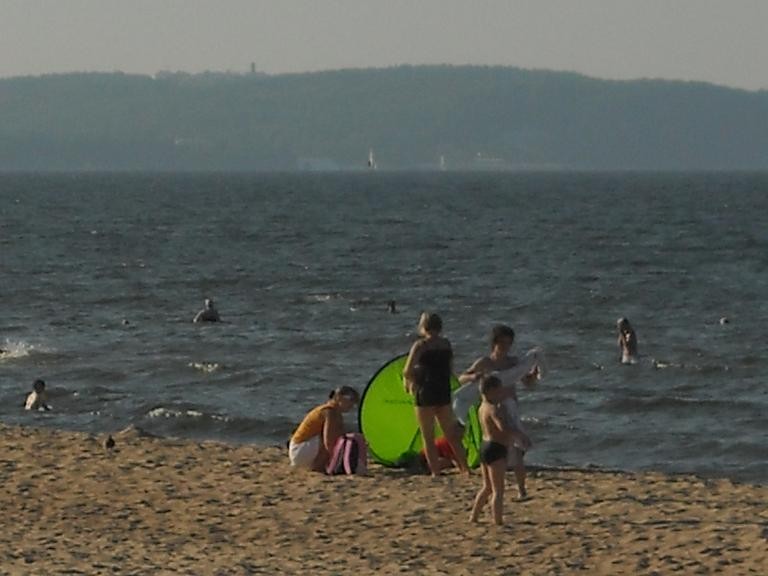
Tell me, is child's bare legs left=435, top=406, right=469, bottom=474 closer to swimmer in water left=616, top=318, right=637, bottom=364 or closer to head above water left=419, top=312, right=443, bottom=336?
head above water left=419, top=312, right=443, bottom=336

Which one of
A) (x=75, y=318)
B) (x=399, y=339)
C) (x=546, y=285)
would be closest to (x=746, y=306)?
(x=546, y=285)

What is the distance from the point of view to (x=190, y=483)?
15.5 metres

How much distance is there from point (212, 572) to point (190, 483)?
11.7 ft

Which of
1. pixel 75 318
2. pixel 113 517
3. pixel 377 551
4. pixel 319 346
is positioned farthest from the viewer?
pixel 75 318

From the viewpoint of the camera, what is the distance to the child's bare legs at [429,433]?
49.6 feet

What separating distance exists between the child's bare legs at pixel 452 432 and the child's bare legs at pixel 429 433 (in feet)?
0.24

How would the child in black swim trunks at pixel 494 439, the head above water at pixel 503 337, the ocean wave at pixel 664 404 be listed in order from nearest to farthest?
1. the child in black swim trunks at pixel 494 439
2. the head above water at pixel 503 337
3. the ocean wave at pixel 664 404

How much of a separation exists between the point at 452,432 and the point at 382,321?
22514 millimetres

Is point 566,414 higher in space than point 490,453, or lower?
lower

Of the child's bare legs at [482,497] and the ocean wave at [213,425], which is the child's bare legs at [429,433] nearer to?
the child's bare legs at [482,497]

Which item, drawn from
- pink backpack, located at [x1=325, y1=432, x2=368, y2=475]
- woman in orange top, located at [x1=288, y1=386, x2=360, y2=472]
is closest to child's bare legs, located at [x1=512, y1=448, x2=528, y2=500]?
pink backpack, located at [x1=325, y1=432, x2=368, y2=475]

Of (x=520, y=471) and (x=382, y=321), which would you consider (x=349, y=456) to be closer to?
(x=520, y=471)

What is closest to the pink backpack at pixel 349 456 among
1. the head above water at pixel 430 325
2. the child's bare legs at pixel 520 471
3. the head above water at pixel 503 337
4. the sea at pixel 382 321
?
the head above water at pixel 430 325

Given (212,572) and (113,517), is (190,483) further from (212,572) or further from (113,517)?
(212,572)
